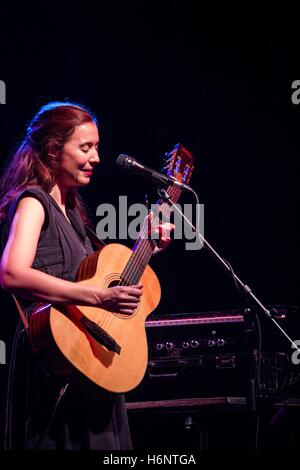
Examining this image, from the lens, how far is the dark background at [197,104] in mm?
5266

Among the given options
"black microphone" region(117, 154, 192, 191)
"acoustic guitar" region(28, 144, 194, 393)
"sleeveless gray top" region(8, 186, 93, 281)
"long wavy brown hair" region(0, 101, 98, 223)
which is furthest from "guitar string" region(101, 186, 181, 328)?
"long wavy brown hair" region(0, 101, 98, 223)

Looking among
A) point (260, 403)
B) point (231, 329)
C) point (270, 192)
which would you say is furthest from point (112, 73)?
point (260, 403)

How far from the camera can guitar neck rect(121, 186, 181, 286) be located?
2.82 m

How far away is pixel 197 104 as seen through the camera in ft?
18.4

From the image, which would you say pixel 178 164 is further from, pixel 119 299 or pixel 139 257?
pixel 119 299

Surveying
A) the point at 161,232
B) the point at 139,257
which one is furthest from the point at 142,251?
→ the point at 161,232

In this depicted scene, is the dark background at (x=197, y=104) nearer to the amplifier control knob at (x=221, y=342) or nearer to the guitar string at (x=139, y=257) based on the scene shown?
the amplifier control knob at (x=221, y=342)

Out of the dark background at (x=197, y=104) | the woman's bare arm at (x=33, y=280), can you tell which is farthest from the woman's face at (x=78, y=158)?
the dark background at (x=197, y=104)

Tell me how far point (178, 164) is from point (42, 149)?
0.78 metres

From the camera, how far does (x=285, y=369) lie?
403 centimetres

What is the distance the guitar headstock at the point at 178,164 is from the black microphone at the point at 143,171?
6.0 inches

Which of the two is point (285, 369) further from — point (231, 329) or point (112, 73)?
point (112, 73)

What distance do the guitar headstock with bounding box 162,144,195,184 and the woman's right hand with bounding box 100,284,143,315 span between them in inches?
34.6

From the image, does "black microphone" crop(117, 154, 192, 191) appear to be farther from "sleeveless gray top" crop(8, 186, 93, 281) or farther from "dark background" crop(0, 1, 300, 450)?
"dark background" crop(0, 1, 300, 450)
